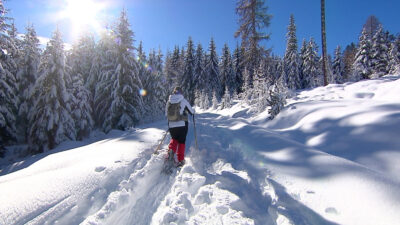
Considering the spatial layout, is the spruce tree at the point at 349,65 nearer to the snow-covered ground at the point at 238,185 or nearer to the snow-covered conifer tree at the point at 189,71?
the snow-covered conifer tree at the point at 189,71

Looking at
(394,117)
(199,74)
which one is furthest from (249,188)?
(199,74)

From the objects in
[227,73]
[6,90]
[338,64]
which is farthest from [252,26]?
[338,64]

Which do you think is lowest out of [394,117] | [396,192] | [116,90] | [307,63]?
[396,192]

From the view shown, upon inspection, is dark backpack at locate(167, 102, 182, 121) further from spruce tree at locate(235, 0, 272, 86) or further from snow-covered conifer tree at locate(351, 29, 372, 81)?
snow-covered conifer tree at locate(351, 29, 372, 81)

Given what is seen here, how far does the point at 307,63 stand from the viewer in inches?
1345

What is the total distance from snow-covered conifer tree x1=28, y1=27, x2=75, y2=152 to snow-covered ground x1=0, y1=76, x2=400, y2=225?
462 inches

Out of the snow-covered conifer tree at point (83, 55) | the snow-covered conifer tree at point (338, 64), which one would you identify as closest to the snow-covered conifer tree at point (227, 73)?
the snow-covered conifer tree at point (338, 64)

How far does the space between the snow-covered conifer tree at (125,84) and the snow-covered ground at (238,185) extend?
37.5ft

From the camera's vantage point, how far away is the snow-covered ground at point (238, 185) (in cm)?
253

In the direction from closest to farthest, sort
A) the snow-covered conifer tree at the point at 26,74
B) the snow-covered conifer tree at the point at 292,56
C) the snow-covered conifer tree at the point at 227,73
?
the snow-covered conifer tree at the point at 26,74, the snow-covered conifer tree at the point at 292,56, the snow-covered conifer tree at the point at 227,73

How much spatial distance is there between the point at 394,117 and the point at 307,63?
34373 millimetres

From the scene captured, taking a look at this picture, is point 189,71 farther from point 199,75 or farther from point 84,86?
point 84,86

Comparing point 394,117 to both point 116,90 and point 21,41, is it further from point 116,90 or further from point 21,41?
point 21,41

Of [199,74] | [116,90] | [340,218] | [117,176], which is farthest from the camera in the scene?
[199,74]
